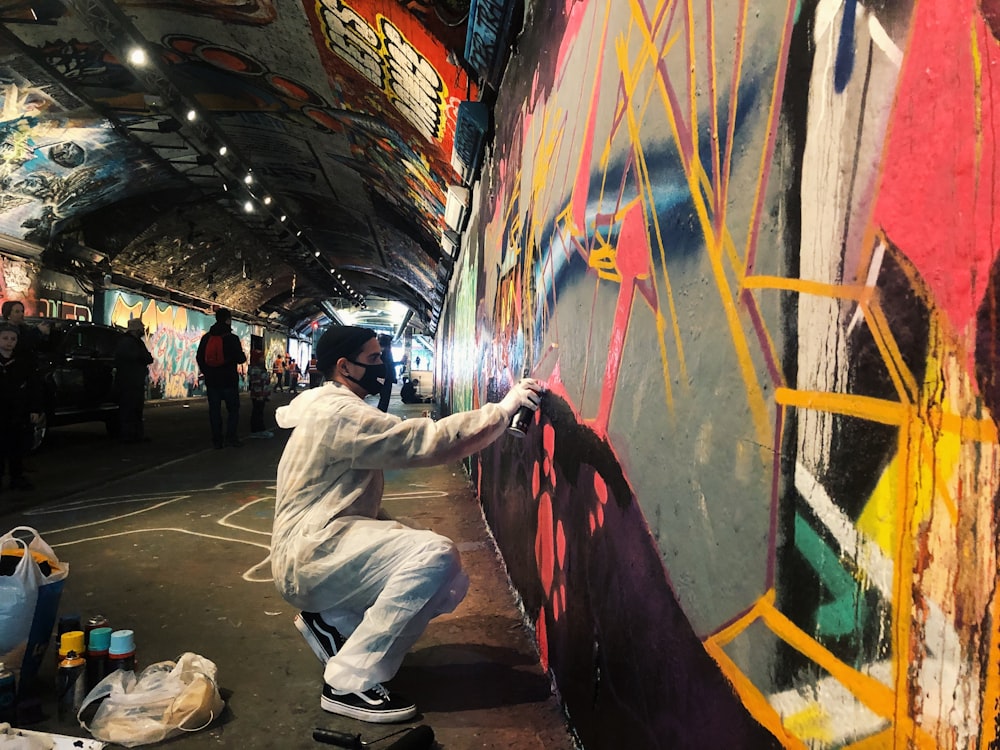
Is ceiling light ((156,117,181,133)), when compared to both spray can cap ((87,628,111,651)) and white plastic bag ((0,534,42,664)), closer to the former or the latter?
white plastic bag ((0,534,42,664))

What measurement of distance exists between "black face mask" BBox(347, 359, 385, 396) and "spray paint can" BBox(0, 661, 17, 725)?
5.69 feet

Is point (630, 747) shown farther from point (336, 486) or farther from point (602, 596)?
point (336, 486)

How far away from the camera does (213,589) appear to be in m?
3.94

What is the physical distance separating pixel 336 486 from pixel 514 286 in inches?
70.6

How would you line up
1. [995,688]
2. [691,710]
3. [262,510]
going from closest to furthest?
[995,688]
[691,710]
[262,510]

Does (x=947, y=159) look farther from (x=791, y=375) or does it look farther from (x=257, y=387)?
(x=257, y=387)

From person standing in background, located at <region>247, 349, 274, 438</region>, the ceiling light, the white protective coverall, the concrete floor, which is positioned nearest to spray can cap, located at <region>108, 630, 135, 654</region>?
the concrete floor

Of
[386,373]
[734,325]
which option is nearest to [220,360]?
[386,373]

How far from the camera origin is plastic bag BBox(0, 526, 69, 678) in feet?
8.27

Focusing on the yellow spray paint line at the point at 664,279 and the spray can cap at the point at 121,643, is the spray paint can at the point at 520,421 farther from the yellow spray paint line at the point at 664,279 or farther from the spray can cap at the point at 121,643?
the spray can cap at the point at 121,643

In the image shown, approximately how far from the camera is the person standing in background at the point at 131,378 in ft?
32.9

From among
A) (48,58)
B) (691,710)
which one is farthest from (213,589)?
(48,58)

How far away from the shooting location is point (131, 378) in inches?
398

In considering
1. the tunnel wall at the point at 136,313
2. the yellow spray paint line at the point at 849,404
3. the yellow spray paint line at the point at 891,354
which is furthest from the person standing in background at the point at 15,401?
the tunnel wall at the point at 136,313
